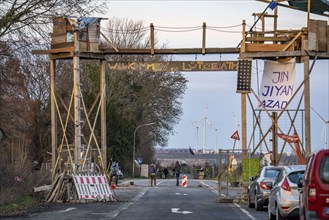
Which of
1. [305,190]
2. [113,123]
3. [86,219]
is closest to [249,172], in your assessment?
[86,219]

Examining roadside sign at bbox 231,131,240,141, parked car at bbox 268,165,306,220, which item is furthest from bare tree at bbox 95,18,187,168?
parked car at bbox 268,165,306,220

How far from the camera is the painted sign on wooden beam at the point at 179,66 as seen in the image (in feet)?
117

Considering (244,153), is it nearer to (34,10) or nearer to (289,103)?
(289,103)

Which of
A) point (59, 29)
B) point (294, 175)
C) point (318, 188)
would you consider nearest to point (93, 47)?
point (59, 29)

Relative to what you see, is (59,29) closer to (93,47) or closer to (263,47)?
(93,47)

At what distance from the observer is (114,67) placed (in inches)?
1459

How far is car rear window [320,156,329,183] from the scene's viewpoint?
15336 millimetres

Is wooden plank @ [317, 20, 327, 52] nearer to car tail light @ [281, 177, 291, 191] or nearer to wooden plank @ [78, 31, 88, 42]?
wooden plank @ [78, 31, 88, 42]

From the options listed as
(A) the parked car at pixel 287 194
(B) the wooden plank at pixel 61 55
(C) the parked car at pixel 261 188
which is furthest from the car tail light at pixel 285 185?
(B) the wooden plank at pixel 61 55

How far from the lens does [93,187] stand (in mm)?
32500

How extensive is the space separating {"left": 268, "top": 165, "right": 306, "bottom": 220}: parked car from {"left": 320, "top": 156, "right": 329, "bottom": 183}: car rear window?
4.22 m

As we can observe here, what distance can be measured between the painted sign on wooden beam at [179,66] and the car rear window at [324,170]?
20.4 metres

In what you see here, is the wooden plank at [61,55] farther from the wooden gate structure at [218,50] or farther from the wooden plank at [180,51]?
the wooden plank at [180,51]

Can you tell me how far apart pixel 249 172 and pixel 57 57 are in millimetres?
9629
